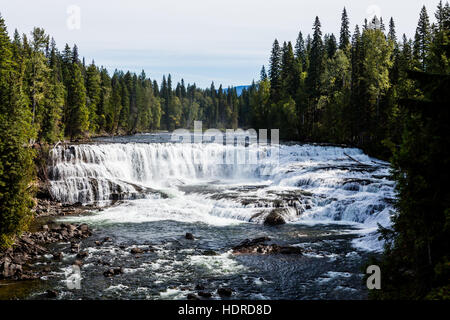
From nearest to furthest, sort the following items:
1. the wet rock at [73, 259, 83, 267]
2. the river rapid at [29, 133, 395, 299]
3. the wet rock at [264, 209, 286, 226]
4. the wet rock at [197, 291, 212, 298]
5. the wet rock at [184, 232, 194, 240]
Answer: the wet rock at [197, 291, 212, 298], the river rapid at [29, 133, 395, 299], the wet rock at [73, 259, 83, 267], the wet rock at [184, 232, 194, 240], the wet rock at [264, 209, 286, 226]

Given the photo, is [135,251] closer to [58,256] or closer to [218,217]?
[58,256]

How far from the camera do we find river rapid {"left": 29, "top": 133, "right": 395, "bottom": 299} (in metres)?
14.4

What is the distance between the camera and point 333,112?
54.0 m

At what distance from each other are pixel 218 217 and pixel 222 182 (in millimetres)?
14156

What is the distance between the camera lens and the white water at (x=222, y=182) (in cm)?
2470

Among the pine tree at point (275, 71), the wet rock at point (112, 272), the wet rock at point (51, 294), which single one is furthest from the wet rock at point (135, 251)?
the pine tree at point (275, 71)

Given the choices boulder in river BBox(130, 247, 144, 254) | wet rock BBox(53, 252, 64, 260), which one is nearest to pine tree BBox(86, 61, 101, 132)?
wet rock BBox(53, 252, 64, 260)

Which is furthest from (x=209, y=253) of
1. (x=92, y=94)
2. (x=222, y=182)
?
(x=92, y=94)

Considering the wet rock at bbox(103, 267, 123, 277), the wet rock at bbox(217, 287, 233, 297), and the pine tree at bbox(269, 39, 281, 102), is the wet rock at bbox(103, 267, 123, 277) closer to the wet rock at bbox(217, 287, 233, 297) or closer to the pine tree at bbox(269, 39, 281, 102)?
the wet rock at bbox(217, 287, 233, 297)

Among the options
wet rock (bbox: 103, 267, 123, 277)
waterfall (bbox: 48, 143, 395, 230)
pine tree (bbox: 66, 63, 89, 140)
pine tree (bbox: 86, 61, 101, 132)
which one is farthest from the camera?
pine tree (bbox: 86, 61, 101, 132)

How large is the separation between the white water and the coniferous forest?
3038 mm

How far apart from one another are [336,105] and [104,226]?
41502 mm

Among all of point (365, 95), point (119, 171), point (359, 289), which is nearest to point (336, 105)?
point (365, 95)

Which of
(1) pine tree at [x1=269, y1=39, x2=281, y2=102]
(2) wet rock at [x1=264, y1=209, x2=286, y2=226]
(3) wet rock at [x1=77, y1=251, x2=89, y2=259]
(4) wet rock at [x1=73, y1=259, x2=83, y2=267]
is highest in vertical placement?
(1) pine tree at [x1=269, y1=39, x2=281, y2=102]
